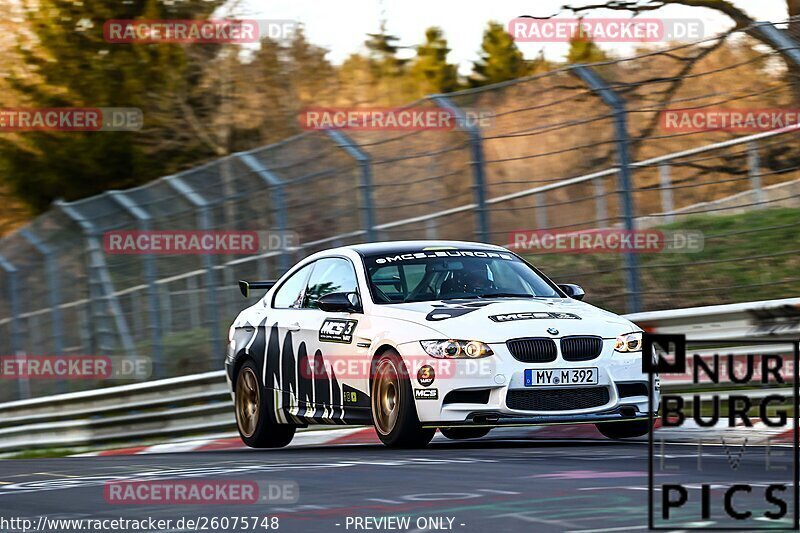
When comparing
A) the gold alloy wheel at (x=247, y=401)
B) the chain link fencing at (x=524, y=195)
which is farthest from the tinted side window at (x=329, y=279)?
the chain link fencing at (x=524, y=195)

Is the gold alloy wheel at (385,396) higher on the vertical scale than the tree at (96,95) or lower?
lower

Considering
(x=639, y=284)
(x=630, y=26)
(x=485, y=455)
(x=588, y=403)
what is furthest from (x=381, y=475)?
(x=630, y=26)

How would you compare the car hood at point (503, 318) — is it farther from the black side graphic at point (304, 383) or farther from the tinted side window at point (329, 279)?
the black side graphic at point (304, 383)

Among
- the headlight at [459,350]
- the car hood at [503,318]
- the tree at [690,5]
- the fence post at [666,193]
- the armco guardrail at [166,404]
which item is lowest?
the armco guardrail at [166,404]

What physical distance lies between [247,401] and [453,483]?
5.08 m

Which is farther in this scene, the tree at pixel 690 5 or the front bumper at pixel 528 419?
the tree at pixel 690 5

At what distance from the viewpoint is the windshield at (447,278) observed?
35.8ft

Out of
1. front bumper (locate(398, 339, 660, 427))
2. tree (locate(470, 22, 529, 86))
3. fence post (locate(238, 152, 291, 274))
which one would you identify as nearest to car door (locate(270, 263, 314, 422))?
front bumper (locate(398, 339, 660, 427))

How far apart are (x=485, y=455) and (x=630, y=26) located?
1136cm

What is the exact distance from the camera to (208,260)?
16.8m

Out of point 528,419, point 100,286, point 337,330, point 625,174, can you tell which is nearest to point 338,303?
point 337,330

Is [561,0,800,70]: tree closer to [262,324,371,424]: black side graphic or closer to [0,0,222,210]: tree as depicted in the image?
[262,324,371,424]: black side graphic

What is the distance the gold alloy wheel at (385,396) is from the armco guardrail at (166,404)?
2.25m

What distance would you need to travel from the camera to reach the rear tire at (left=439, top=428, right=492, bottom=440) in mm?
10611
